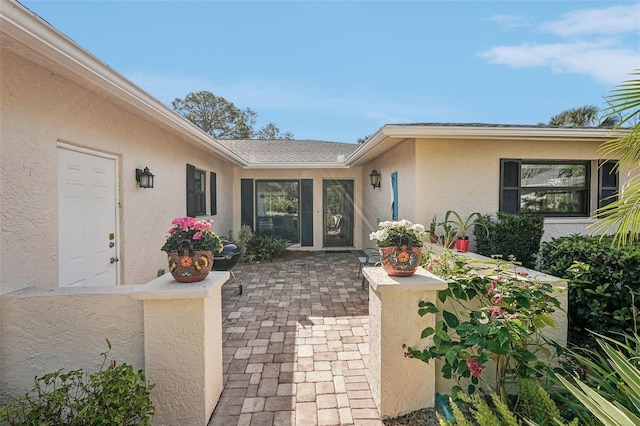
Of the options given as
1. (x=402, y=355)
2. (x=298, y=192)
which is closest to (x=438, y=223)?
(x=402, y=355)

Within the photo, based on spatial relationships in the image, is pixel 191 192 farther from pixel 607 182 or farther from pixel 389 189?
pixel 607 182

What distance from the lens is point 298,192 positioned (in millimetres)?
10398

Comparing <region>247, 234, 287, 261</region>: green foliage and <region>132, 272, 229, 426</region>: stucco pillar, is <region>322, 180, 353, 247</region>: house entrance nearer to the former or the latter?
<region>247, 234, 287, 261</region>: green foliage

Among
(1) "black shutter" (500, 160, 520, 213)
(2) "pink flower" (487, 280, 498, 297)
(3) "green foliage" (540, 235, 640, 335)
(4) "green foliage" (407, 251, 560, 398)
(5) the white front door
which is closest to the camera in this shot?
(4) "green foliage" (407, 251, 560, 398)

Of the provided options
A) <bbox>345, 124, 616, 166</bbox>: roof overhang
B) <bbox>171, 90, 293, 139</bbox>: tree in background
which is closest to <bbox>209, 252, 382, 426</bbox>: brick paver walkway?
<bbox>345, 124, 616, 166</bbox>: roof overhang

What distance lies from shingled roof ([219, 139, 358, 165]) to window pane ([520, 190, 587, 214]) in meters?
4.94

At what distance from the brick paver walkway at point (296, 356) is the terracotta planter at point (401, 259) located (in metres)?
1.12

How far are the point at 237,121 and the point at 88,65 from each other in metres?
29.4

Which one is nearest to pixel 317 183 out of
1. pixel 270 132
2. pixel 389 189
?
pixel 389 189

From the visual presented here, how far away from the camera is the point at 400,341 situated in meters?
2.46

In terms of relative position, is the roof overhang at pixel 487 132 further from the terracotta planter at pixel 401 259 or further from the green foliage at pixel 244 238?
the green foliage at pixel 244 238

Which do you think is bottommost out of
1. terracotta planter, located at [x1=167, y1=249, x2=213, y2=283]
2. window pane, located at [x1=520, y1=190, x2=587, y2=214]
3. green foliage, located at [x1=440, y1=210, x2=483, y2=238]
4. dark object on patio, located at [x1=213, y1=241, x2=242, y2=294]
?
dark object on patio, located at [x1=213, y1=241, x2=242, y2=294]

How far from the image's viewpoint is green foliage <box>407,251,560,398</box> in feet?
6.84

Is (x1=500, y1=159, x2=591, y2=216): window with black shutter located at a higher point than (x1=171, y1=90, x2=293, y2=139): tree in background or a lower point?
lower
